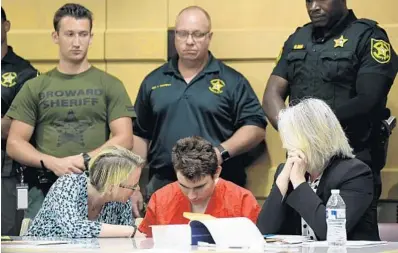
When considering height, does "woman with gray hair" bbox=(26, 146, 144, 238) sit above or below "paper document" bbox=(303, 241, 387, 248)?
above

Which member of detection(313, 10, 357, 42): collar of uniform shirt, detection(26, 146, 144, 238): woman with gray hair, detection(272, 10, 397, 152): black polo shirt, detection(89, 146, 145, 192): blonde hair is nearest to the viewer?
detection(26, 146, 144, 238): woman with gray hair

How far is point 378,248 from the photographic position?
3.59 meters

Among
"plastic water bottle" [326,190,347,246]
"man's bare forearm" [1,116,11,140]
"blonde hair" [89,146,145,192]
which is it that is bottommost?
"plastic water bottle" [326,190,347,246]

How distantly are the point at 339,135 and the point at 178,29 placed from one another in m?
2.01

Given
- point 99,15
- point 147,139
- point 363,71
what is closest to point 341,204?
point 363,71

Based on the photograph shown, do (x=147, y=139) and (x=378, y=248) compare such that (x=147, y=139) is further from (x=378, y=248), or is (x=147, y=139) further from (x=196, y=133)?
(x=378, y=248)

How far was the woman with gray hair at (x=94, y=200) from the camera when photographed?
4.59 metres

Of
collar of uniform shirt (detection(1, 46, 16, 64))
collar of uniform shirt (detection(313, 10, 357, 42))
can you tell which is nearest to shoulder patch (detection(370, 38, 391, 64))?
collar of uniform shirt (detection(313, 10, 357, 42))

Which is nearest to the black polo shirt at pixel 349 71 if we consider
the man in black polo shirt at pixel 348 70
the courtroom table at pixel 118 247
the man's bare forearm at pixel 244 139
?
the man in black polo shirt at pixel 348 70

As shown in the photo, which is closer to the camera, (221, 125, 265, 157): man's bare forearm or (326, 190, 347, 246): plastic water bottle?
(326, 190, 347, 246): plastic water bottle

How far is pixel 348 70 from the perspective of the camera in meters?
5.29

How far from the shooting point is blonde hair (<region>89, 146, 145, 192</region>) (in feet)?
15.4

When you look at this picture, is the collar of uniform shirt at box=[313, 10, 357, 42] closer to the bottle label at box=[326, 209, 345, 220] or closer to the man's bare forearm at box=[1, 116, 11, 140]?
the bottle label at box=[326, 209, 345, 220]

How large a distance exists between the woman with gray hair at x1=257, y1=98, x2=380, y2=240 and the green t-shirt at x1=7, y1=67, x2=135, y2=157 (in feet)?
5.90
